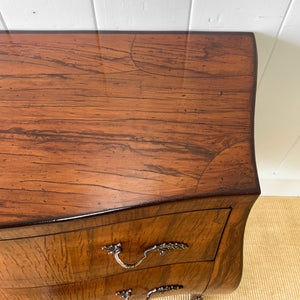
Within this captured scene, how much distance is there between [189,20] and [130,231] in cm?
45

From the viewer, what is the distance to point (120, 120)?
546mm

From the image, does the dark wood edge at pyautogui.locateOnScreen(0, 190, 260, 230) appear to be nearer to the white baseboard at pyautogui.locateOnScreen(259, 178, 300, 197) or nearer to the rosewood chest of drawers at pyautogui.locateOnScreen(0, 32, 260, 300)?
the rosewood chest of drawers at pyautogui.locateOnScreen(0, 32, 260, 300)

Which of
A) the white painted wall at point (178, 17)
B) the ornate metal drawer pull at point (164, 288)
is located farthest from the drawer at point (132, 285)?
the white painted wall at point (178, 17)

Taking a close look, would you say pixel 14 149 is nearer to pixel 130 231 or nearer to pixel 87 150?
pixel 87 150

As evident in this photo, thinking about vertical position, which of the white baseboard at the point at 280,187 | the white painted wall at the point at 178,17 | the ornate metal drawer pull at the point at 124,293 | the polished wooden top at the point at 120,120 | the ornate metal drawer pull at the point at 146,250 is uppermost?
the white baseboard at the point at 280,187

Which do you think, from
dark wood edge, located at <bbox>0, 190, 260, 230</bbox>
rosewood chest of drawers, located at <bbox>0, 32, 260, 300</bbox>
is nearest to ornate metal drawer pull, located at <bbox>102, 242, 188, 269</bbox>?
rosewood chest of drawers, located at <bbox>0, 32, 260, 300</bbox>

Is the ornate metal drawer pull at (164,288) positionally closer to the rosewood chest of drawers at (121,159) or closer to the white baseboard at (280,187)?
the rosewood chest of drawers at (121,159)

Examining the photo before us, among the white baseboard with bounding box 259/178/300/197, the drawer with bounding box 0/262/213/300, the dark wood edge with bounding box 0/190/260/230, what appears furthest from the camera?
the white baseboard with bounding box 259/178/300/197

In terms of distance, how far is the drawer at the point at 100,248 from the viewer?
0.52 meters

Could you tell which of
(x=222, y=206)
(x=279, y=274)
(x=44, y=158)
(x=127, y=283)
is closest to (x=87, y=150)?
(x=44, y=158)

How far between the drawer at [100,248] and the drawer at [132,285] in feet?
0.09

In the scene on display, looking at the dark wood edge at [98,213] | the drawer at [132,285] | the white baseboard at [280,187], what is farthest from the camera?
the white baseboard at [280,187]

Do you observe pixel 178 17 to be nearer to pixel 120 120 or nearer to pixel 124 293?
pixel 120 120

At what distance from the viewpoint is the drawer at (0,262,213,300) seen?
0.65m
